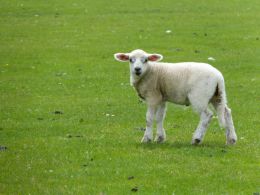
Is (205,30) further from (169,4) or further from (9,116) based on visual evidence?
(9,116)

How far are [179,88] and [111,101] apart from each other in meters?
5.90

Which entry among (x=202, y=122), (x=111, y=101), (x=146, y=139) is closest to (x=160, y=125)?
(x=146, y=139)

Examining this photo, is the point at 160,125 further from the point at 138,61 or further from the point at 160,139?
the point at 138,61

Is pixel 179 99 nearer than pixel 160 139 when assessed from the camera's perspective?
Yes

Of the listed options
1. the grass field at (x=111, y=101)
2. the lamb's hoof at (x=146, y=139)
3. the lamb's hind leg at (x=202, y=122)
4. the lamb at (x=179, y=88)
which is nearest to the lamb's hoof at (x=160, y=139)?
the lamb at (x=179, y=88)

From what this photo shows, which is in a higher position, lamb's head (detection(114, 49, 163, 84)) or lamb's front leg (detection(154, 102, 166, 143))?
lamb's head (detection(114, 49, 163, 84))

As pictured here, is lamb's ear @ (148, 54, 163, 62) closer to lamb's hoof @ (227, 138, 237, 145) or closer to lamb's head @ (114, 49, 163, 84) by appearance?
lamb's head @ (114, 49, 163, 84)

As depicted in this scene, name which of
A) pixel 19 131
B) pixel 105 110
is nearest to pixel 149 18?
pixel 105 110

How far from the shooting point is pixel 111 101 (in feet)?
66.6

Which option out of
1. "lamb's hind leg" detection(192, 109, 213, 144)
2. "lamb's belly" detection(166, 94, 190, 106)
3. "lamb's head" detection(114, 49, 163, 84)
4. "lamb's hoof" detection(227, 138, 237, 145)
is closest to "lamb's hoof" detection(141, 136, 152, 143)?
Result: "lamb's belly" detection(166, 94, 190, 106)

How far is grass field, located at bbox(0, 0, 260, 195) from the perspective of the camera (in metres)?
12.2

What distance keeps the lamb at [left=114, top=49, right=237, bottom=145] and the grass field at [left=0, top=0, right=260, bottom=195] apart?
1.24 feet

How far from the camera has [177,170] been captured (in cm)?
1248

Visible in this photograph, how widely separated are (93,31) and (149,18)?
448cm
